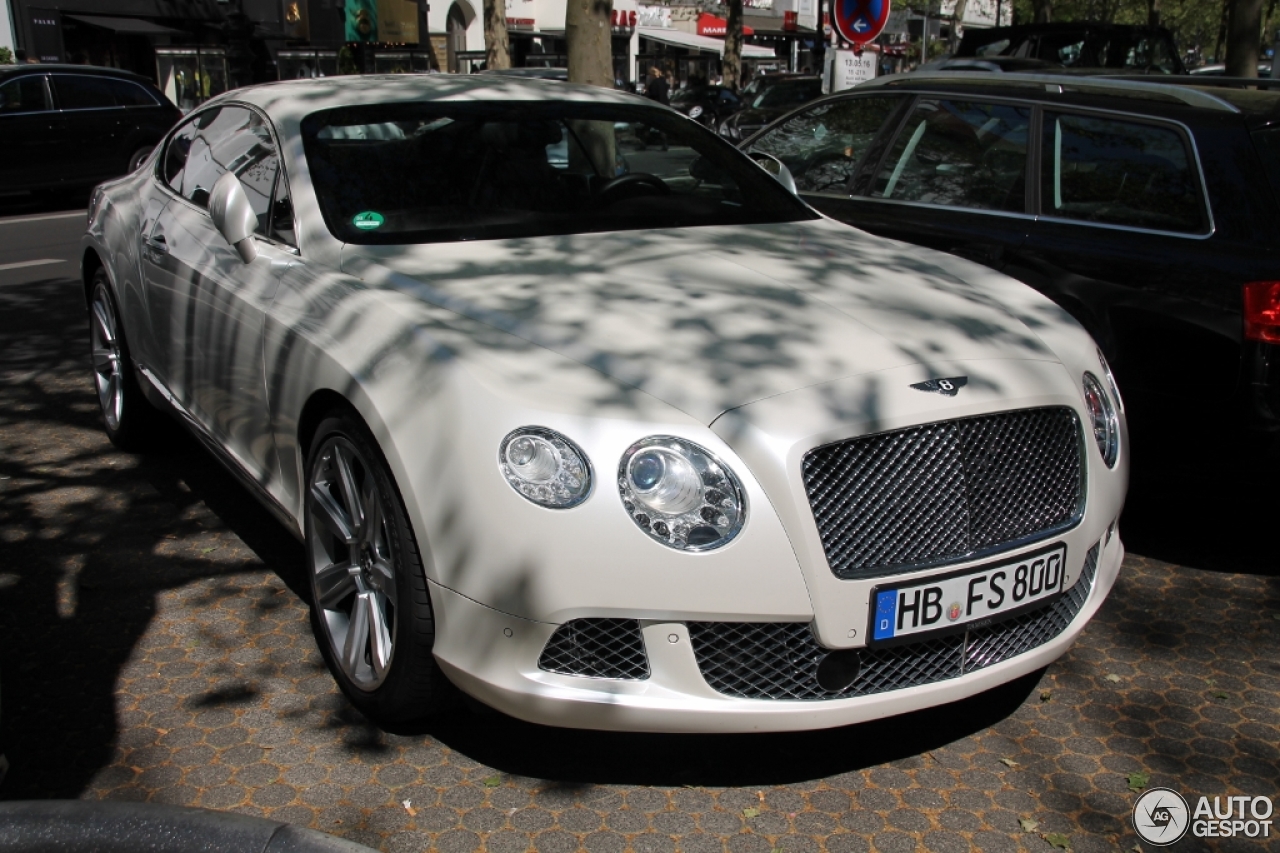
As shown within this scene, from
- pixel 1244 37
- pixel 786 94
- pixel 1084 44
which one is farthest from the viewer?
pixel 786 94

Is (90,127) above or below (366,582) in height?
below

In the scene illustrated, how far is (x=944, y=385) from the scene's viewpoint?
3.03 meters

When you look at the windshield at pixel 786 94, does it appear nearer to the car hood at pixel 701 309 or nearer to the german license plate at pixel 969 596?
the car hood at pixel 701 309

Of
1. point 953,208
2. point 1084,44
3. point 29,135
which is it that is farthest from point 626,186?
point 1084,44

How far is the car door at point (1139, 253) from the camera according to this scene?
421cm

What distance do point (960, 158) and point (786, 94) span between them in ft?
73.5

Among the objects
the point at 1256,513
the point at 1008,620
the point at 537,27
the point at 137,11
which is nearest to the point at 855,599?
the point at 1008,620

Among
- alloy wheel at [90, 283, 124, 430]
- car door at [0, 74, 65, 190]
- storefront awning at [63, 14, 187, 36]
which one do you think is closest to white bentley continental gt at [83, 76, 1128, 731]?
alloy wheel at [90, 283, 124, 430]

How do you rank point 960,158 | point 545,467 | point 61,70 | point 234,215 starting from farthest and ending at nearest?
1. point 61,70
2. point 960,158
3. point 234,215
4. point 545,467

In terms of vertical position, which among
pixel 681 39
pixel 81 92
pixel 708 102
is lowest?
pixel 708 102

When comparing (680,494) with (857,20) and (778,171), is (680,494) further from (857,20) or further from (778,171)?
(857,20)

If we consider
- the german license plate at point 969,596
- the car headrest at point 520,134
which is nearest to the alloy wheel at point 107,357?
the car headrest at point 520,134

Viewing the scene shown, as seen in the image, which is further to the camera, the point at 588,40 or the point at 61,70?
the point at 61,70

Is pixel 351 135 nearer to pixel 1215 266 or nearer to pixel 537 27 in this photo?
pixel 1215 266
